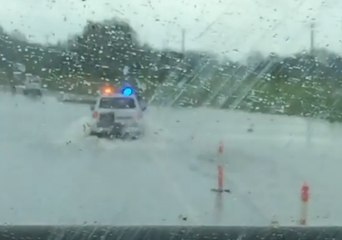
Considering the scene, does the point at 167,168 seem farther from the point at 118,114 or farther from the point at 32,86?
the point at 32,86

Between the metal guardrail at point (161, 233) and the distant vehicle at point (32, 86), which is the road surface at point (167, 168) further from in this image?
the metal guardrail at point (161, 233)

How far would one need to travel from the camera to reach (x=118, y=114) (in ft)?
29.0

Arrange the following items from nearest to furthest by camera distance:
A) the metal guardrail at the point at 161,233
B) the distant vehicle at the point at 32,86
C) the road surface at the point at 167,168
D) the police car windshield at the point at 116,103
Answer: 1. the metal guardrail at the point at 161,233
2. the distant vehicle at the point at 32,86
3. the police car windshield at the point at 116,103
4. the road surface at the point at 167,168

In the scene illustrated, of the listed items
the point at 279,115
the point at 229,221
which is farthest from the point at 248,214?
the point at 279,115

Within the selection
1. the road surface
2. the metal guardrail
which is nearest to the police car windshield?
the road surface

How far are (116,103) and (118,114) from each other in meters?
0.91

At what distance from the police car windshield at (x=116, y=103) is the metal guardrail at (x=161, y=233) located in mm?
2041

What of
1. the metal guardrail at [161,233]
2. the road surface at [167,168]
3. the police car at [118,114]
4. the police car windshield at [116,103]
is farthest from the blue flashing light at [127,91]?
the metal guardrail at [161,233]

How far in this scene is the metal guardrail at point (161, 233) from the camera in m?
5.48

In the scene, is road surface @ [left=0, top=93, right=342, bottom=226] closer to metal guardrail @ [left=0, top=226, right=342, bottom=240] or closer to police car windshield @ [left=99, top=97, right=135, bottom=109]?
police car windshield @ [left=99, top=97, right=135, bottom=109]

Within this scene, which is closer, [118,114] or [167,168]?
[118,114]

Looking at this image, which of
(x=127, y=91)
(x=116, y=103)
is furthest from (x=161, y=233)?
(x=116, y=103)

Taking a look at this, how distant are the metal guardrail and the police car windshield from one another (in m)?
2.04

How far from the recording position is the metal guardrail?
5.48 metres
